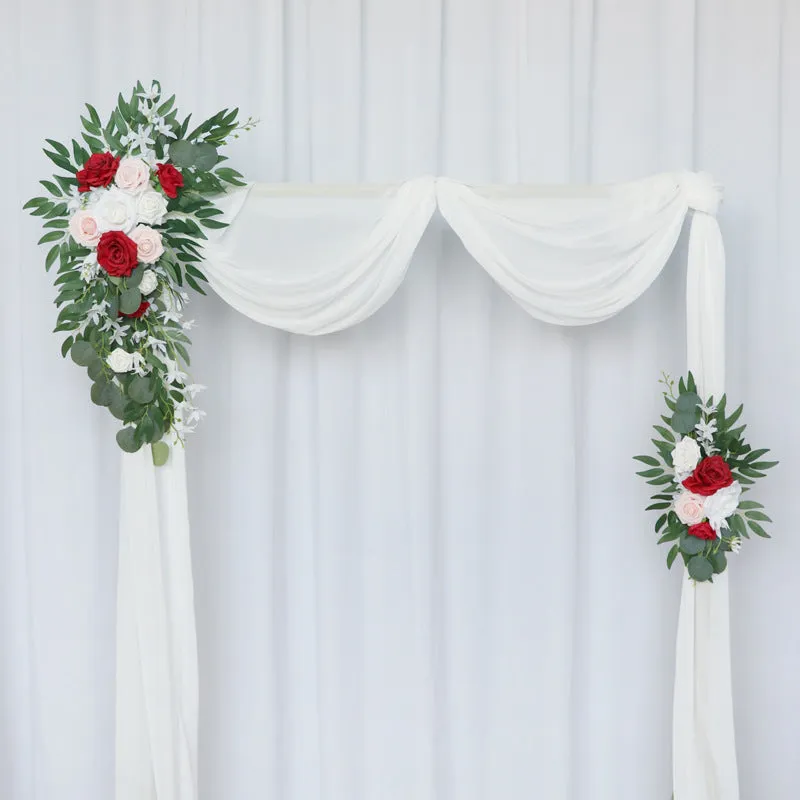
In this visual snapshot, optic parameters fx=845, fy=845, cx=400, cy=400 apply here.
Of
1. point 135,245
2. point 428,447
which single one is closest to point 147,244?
point 135,245

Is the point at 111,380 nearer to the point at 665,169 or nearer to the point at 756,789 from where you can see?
the point at 665,169

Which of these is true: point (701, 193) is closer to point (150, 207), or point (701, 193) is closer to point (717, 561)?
point (717, 561)

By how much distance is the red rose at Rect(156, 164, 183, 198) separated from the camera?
5.98 feet

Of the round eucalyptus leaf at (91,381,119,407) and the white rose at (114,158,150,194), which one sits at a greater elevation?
the white rose at (114,158,150,194)

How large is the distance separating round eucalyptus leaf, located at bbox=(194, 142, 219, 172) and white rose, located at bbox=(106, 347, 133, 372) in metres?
0.44

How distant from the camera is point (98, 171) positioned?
5.95 ft

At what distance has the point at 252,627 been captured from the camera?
6.98 ft

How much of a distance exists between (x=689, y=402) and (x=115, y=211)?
1.31m

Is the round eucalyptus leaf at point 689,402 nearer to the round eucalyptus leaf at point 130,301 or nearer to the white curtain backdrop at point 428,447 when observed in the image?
Answer: the white curtain backdrop at point 428,447

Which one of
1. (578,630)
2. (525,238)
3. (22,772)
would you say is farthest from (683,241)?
(22,772)

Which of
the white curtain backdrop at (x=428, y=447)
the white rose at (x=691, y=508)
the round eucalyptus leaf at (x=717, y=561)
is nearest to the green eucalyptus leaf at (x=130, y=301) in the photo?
the white curtain backdrop at (x=428, y=447)

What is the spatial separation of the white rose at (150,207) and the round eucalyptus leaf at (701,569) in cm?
139

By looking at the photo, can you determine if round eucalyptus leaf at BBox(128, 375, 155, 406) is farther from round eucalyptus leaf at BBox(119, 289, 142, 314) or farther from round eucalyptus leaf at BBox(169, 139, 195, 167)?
round eucalyptus leaf at BBox(169, 139, 195, 167)

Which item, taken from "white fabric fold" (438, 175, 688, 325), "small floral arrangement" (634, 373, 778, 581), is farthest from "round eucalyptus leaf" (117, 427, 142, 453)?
"small floral arrangement" (634, 373, 778, 581)
